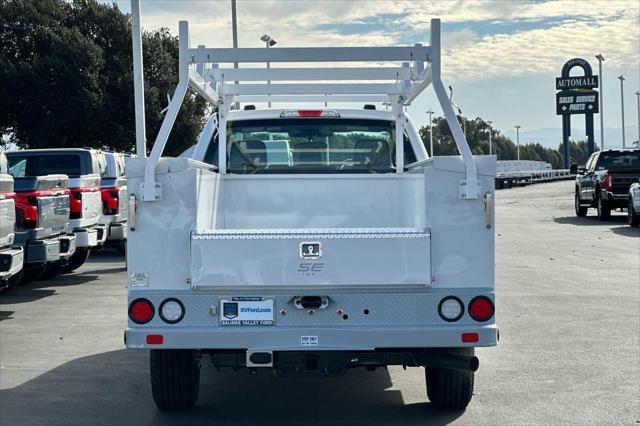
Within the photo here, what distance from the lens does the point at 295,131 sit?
8594 millimetres

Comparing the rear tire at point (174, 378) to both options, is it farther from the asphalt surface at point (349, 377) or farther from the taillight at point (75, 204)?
the taillight at point (75, 204)

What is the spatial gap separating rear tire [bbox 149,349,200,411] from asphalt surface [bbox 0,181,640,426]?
118 mm

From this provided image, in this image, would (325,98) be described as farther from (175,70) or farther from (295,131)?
(175,70)

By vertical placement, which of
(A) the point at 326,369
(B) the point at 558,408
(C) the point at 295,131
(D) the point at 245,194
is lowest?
(B) the point at 558,408

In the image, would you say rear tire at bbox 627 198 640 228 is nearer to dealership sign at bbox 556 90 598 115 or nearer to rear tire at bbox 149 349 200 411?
rear tire at bbox 149 349 200 411

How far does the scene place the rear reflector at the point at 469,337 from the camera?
5.88 m

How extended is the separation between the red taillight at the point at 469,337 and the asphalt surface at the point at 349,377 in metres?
0.97

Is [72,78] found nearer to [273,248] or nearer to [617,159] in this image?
[617,159]

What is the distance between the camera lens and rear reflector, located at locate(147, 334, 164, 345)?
5871 mm

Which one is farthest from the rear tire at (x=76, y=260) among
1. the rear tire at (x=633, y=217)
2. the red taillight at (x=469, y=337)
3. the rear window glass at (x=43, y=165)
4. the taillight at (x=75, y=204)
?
the rear tire at (x=633, y=217)

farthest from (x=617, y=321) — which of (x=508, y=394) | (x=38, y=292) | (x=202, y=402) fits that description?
(x=38, y=292)

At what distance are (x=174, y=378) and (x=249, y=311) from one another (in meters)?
1.01

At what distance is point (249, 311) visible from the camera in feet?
19.4

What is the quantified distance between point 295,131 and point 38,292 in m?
6.82
